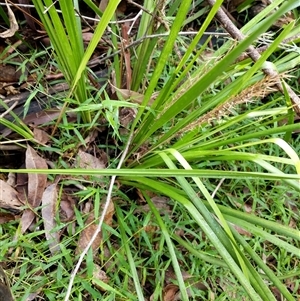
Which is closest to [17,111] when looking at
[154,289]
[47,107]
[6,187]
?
[47,107]

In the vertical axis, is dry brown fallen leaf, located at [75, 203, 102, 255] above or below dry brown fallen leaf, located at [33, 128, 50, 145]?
below

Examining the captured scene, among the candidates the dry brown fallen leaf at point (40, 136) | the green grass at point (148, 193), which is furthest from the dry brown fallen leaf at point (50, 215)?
the dry brown fallen leaf at point (40, 136)

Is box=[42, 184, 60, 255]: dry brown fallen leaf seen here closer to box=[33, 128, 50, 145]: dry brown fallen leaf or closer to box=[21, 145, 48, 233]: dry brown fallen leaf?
box=[21, 145, 48, 233]: dry brown fallen leaf

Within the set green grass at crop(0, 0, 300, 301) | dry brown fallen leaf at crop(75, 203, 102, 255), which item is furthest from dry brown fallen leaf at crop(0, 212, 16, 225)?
dry brown fallen leaf at crop(75, 203, 102, 255)

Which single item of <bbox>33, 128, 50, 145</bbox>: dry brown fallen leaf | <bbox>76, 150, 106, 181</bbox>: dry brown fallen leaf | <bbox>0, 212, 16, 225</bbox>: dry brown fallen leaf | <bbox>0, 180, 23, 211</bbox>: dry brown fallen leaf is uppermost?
<bbox>33, 128, 50, 145</bbox>: dry brown fallen leaf

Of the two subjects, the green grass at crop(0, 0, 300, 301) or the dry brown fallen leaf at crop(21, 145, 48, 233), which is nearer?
the green grass at crop(0, 0, 300, 301)

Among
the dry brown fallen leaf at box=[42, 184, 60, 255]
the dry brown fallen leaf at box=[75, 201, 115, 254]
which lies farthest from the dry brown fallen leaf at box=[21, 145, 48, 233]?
the dry brown fallen leaf at box=[75, 201, 115, 254]
